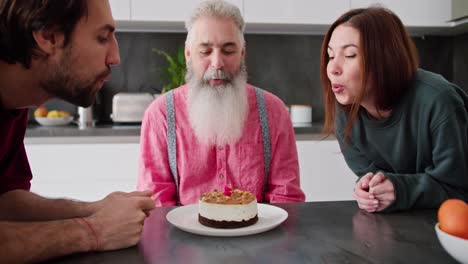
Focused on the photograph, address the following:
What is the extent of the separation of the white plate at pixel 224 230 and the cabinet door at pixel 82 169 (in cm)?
176

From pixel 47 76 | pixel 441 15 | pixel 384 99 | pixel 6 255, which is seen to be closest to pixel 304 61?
pixel 441 15

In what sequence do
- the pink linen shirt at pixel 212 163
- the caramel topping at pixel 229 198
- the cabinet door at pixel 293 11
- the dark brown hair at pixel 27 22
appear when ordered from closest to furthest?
1. the dark brown hair at pixel 27 22
2. the caramel topping at pixel 229 198
3. the pink linen shirt at pixel 212 163
4. the cabinet door at pixel 293 11

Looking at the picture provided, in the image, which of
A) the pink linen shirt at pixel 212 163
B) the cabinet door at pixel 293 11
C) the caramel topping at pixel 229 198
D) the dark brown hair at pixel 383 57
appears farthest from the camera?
the cabinet door at pixel 293 11

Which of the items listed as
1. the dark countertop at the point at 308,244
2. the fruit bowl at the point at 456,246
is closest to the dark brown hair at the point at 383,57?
the dark countertop at the point at 308,244

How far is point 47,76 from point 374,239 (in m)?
→ 0.88

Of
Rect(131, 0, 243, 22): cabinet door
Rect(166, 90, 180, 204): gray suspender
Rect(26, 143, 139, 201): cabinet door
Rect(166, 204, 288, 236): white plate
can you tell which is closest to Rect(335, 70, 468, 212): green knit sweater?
Rect(166, 204, 288, 236): white plate

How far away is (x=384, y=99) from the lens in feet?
5.09

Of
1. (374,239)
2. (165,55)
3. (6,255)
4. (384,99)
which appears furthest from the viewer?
(165,55)

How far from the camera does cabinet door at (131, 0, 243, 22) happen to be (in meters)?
3.17

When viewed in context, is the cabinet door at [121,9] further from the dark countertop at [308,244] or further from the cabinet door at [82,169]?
the dark countertop at [308,244]

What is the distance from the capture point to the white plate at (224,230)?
1.09 metres

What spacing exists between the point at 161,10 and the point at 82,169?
1155mm

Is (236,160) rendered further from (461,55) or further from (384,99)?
(461,55)

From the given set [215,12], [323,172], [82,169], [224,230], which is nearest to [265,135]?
[215,12]
